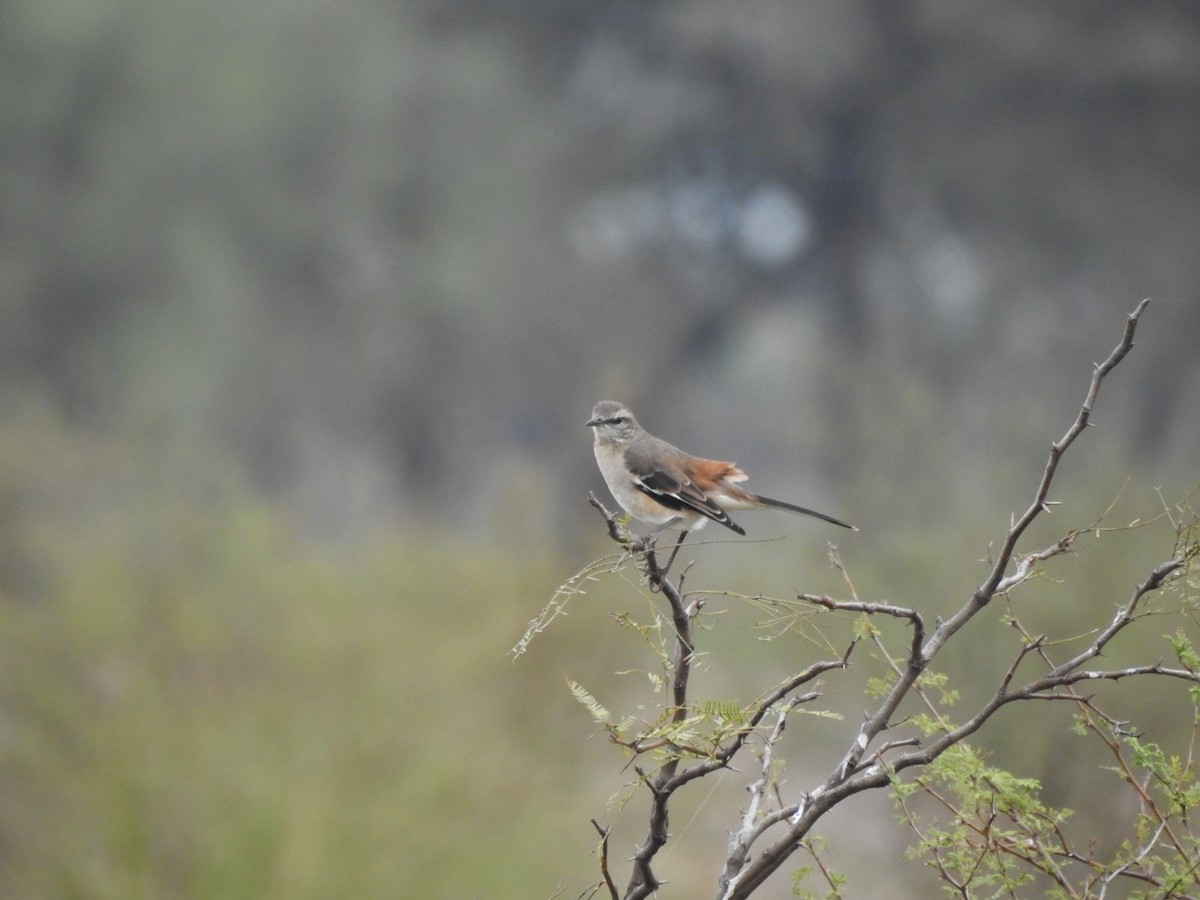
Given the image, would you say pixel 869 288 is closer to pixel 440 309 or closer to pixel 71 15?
pixel 440 309

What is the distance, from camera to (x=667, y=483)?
3.67 meters

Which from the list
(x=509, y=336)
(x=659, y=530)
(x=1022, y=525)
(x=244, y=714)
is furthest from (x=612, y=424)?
(x=509, y=336)

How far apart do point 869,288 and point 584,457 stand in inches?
154

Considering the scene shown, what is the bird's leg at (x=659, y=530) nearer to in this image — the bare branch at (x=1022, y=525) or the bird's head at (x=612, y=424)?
the bird's head at (x=612, y=424)

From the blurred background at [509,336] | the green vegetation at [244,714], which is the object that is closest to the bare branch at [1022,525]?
the green vegetation at [244,714]

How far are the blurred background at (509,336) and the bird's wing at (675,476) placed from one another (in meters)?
2.43

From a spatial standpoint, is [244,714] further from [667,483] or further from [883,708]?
[883,708]

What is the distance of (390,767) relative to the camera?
5.84 m

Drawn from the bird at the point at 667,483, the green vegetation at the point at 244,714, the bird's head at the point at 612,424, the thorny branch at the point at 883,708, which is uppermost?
the green vegetation at the point at 244,714

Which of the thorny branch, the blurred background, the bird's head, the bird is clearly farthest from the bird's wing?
the blurred background

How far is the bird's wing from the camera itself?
3.63 m

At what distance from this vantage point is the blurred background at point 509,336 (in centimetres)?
642

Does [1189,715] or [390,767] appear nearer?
[1189,715]

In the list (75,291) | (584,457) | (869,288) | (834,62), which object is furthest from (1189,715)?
(75,291)
